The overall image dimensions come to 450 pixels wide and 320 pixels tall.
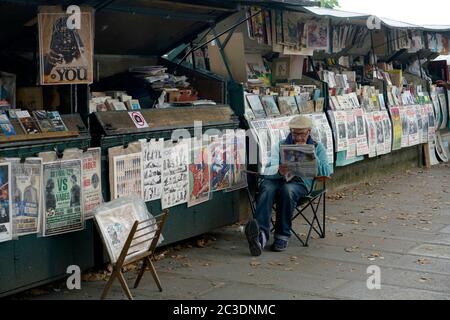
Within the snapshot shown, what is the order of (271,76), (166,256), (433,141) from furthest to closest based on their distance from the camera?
(433,141) → (271,76) → (166,256)

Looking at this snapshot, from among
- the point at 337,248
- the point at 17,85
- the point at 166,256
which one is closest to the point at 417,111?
the point at 337,248

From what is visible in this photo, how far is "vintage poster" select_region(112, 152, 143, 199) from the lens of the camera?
589 cm

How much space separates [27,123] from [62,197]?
0.60 m

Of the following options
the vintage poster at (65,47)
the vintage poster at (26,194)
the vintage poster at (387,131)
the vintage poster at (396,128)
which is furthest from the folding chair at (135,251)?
the vintage poster at (396,128)

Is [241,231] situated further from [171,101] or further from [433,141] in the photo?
[433,141]

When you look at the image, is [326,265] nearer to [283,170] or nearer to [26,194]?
[283,170]

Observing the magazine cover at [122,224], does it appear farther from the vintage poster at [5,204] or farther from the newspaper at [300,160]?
the newspaper at [300,160]

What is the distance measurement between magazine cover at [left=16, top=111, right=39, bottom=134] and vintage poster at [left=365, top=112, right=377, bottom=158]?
21.8 feet

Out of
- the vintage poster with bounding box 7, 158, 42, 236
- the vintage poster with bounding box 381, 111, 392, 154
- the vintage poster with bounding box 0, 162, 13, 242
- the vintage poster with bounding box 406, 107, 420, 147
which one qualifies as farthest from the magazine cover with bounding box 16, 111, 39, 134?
the vintage poster with bounding box 406, 107, 420, 147

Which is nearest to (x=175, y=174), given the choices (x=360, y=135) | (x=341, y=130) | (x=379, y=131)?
(x=341, y=130)

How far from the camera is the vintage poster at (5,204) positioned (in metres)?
4.80

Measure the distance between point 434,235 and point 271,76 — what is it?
353cm

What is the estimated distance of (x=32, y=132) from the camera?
522cm

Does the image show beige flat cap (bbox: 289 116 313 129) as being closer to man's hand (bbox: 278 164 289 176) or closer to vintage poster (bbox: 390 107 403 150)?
man's hand (bbox: 278 164 289 176)
